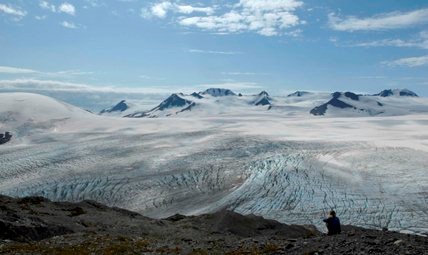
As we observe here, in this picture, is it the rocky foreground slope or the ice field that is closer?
the rocky foreground slope

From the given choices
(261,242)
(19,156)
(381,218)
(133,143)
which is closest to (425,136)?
(133,143)

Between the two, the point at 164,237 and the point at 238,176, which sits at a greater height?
the point at 164,237

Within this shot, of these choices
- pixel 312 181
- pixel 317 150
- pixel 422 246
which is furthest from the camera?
pixel 317 150

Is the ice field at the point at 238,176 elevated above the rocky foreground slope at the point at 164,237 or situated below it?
below

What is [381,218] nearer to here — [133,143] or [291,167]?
[291,167]

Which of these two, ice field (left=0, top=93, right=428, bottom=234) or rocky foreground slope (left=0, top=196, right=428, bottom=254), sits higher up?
rocky foreground slope (left=0, top=196, right=428, bottom=254)

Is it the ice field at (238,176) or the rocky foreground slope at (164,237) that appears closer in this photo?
the rocky foreground slope at (164,237)

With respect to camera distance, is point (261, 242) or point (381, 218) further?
point (381, 218)

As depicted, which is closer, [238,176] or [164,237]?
[164,237]
